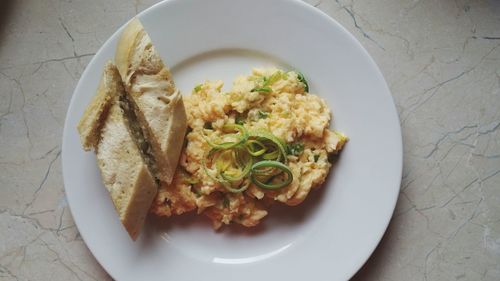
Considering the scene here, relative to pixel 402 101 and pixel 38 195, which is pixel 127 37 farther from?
pixel 402 101

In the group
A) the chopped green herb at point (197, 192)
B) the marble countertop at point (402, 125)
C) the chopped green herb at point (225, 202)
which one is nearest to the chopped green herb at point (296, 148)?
the chopped green herb at point (225, 202)

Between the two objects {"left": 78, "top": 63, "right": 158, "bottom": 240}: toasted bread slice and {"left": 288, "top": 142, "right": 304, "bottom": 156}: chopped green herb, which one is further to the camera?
{"left": 288, "top": 142, "right": 304, "bottom": 156}: chopped green herb

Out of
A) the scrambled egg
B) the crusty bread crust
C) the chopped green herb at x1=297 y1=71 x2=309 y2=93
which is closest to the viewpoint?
the crusty bread crust

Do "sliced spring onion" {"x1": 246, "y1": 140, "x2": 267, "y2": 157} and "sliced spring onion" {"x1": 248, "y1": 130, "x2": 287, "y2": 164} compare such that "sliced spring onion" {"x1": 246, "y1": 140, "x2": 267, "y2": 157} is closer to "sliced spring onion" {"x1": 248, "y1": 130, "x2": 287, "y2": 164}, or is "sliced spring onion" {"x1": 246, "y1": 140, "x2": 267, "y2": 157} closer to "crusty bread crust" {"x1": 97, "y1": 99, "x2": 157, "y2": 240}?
"sliced spring onion" {"x1": 248, "y1": 130, "x2": 287, "y2": 164}

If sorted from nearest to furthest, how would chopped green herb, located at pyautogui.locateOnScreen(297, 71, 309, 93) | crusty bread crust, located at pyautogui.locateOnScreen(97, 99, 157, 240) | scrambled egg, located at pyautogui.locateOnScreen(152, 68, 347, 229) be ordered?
1. crusty bread crust, located at pyautogui.locateOnScreen(97, 99, 157, 240)
2. scrambled egg, located at pyautogui.locateOnScreen(152, 68, 347, 229)
3. chopped green herb, located at pyautogui.locateOnScreen(297, 71, 309, 93)

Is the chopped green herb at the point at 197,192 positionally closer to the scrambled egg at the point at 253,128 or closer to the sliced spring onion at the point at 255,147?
the scrambled egg at the point at 253,128

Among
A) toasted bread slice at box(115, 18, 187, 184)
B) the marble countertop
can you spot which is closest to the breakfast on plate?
toasted bread slice at box(115, 18, 187, 184)
